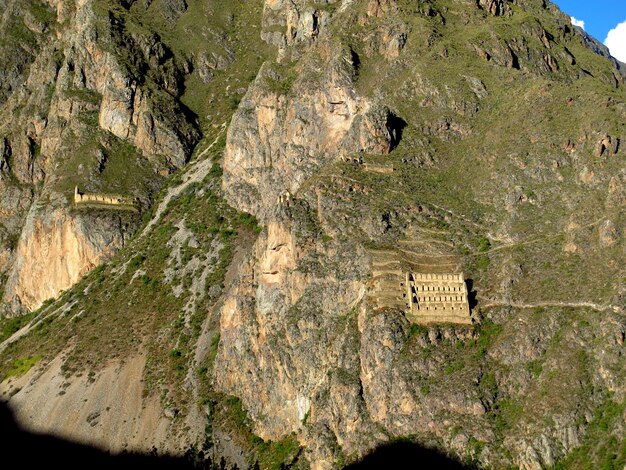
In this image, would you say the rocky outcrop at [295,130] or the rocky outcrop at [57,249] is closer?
the rocky outcrop at [295,130]

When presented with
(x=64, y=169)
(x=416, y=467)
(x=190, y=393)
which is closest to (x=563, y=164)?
(x=416, y=467)

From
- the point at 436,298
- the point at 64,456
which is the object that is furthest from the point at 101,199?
the point at 436,298

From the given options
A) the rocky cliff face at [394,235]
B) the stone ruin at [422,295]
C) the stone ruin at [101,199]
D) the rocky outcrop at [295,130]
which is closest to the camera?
the rocky cliff face at [394,235]

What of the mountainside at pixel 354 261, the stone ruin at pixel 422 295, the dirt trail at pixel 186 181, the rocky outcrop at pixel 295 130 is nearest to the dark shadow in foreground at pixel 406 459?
the mountainside at pixel 354 261

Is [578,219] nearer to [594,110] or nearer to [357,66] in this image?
[594,110]

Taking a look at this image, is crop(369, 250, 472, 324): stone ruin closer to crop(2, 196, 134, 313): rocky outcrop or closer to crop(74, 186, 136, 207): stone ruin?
crop(2, 196, 134, 313): rocky outcrop

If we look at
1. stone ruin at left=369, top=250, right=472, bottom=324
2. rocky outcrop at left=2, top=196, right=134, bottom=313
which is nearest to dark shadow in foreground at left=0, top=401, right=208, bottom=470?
stone ruin at left=369, top=250, right=472, bottom=324

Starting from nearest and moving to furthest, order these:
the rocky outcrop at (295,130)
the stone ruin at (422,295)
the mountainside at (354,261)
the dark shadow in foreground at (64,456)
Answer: the mountainside at (354,261) → the stone ruin at (422,295) → the dark shadow in foreground at (64,456) → the rocky outcrop at (295,130)

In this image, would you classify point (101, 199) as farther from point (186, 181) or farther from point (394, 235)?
point (394, 235)

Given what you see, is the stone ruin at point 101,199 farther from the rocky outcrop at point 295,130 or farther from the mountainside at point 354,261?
the rocky outcrop at point 295,130
